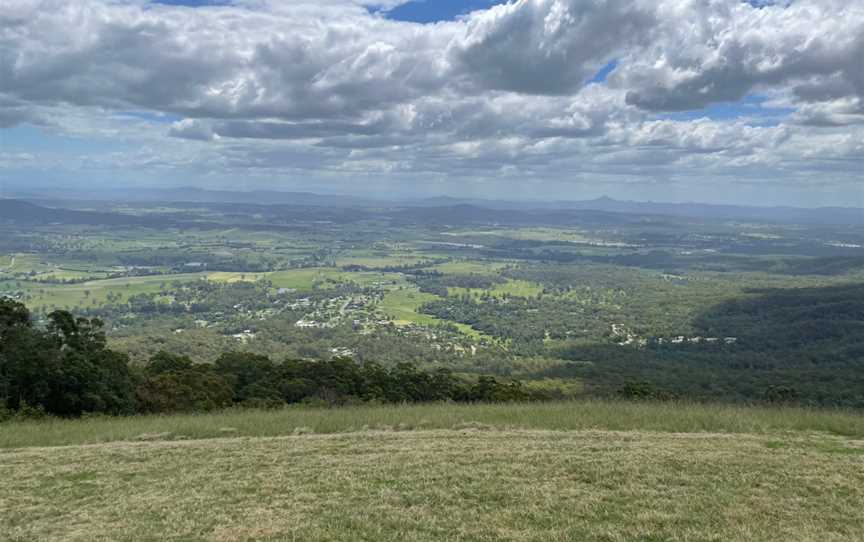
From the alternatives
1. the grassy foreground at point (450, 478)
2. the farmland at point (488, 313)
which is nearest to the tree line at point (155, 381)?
the grassy foreground at point (450, 478)

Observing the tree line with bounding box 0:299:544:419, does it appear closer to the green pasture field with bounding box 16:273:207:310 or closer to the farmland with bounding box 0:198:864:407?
the farmland with bounding box 0:198:864:407

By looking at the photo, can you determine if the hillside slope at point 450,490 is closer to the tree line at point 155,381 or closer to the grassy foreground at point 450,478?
the grassy foreground at point 450,478

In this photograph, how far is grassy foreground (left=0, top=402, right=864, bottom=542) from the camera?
7.54 m

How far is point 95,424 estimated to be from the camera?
50.3 ft

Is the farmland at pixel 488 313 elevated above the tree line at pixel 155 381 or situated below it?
below

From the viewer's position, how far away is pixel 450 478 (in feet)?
30.8

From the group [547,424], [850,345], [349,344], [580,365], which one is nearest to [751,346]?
[850,345]

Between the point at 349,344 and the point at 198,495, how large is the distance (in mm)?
70513

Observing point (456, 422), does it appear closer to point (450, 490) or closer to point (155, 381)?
point (450, 490)

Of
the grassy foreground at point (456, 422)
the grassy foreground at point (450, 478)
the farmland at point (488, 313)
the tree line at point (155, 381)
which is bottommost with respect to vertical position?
the farmland at point (488, 313)

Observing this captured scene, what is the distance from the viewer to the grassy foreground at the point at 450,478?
7535mm

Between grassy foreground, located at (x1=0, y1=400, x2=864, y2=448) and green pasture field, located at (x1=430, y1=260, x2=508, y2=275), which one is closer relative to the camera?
grassy foreground, located at (x1=0, y1=400, x2=864, y2=448)

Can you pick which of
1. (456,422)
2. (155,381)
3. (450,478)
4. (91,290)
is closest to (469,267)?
(91,290)

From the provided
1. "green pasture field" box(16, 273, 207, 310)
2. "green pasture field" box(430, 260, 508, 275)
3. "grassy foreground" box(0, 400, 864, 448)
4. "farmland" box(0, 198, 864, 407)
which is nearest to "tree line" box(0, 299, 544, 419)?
"grassy foreground" box(0, 400, 864, 448)
